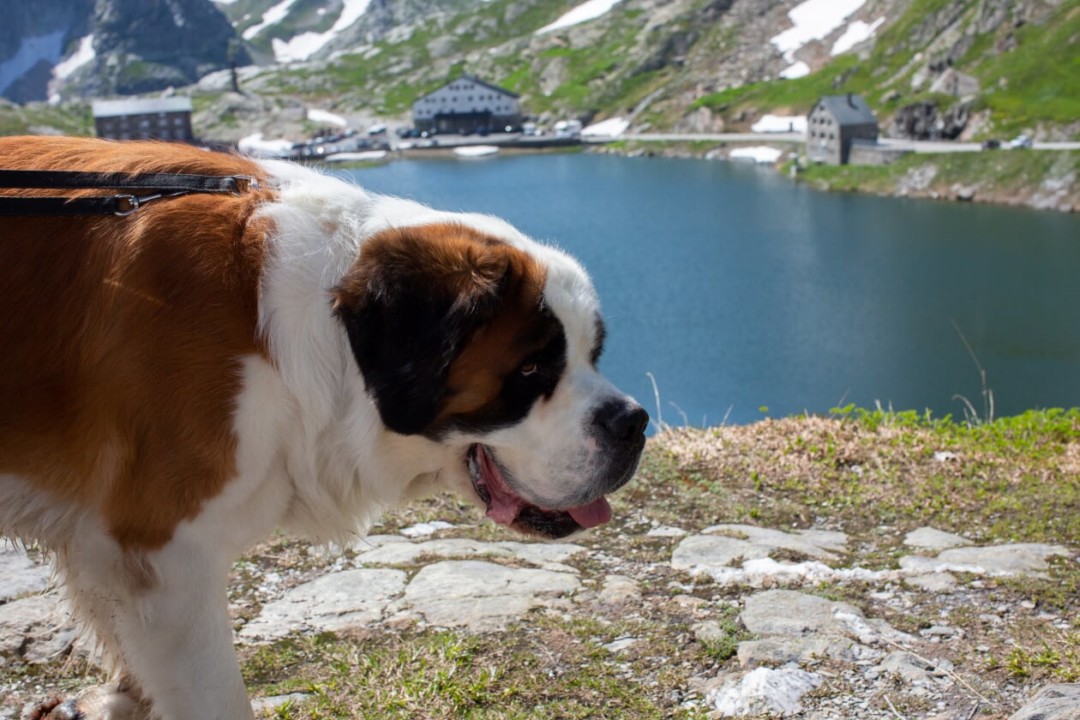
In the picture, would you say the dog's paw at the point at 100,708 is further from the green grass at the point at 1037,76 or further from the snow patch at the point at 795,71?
the snow patch at the point at 795,71

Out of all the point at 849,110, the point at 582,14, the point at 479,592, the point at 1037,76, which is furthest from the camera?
the point at 582,14

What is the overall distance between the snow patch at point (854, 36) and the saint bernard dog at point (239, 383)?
119863 mm

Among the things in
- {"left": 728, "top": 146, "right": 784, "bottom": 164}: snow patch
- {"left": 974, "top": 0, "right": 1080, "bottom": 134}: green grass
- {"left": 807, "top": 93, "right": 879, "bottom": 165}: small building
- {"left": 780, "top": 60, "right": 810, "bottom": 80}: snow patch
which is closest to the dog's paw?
{"left": 807, "top": 93, "right": 879, "bottom": 165}: small building

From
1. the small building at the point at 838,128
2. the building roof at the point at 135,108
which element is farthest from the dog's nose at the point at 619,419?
the building roof at the point at 135,108

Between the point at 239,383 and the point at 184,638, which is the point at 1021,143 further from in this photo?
the point at 184,638

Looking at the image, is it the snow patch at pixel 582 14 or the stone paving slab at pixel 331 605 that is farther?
the snow patch at pixel 582 14

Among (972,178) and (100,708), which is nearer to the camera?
(100,708)

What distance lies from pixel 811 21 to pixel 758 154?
48951 millimetres

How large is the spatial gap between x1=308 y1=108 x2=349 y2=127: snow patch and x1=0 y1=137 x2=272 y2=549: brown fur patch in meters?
136

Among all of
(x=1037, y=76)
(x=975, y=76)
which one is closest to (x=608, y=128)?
(x=975, y=76)

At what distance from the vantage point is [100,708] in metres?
3.91

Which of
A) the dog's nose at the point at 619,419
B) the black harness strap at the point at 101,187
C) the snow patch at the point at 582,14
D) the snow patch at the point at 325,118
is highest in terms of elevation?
the snow patch at the point at 582,14

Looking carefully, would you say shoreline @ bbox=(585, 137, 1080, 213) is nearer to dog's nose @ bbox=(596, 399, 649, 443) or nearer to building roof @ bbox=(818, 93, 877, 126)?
building roof @ bbox=(818, 93, 877, 126)

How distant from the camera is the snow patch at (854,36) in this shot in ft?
375
